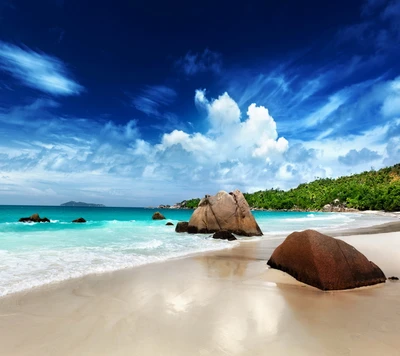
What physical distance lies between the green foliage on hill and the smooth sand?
86.1m

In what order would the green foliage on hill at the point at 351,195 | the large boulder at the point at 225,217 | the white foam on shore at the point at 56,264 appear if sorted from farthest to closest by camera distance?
the green foliage on hill at the point at 351,195
the large boulder at the point at 225,217
the white foam on shore at the point at 56,264

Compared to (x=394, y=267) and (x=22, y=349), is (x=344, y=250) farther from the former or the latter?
(x=22, y=349)

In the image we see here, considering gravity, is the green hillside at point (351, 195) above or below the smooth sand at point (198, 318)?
above

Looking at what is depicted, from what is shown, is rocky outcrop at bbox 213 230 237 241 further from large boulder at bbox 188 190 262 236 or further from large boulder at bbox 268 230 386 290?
large boulder at bbox 268 230 386 290

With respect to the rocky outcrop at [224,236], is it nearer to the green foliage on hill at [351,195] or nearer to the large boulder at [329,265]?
the large boulder at [329,265]

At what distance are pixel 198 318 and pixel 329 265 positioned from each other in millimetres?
3594

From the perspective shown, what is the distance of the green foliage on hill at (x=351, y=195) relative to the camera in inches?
3268

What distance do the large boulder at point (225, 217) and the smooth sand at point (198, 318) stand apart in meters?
13.1

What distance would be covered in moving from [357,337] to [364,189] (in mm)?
107394

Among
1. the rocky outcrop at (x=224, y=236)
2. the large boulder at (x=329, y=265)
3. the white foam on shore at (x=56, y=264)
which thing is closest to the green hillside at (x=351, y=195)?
the rocky outcrop at (x=224, y=236)

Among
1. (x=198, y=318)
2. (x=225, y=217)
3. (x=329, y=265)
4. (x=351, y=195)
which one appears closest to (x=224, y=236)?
(x=225, y=217)

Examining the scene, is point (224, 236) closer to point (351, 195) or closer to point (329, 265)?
point (329, 265)

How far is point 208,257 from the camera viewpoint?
10.9 metres

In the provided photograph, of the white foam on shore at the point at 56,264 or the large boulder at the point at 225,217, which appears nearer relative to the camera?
the white foam on shore at the point at 56,264
